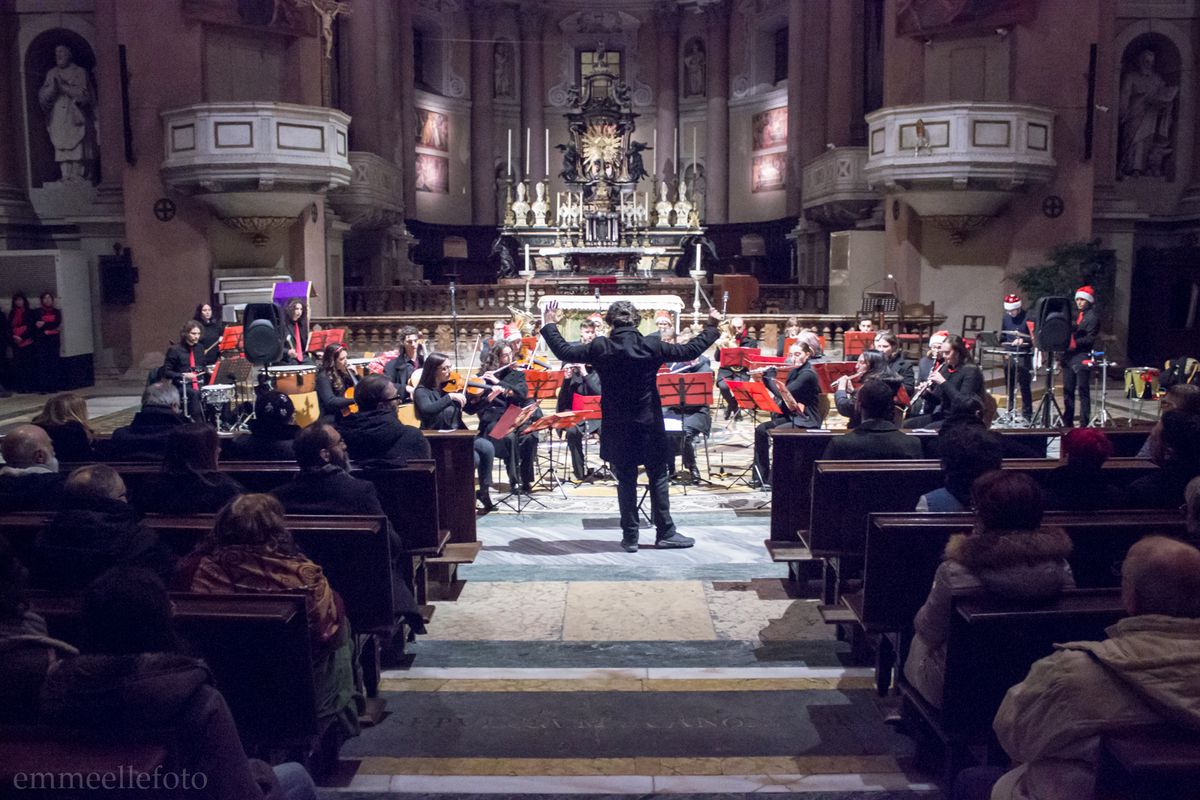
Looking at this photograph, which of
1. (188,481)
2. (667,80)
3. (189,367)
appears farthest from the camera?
(667,80)

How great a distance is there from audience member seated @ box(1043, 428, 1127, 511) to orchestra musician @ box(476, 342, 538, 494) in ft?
15.3

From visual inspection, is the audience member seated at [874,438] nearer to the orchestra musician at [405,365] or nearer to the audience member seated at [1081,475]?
the audience member seated at [1081,475]

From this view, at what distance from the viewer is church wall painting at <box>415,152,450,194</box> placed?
87.3ft

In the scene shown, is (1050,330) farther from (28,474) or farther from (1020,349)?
(28,474)

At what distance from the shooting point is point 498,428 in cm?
793

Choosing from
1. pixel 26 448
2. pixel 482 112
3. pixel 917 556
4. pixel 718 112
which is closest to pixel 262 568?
pixel 26 448

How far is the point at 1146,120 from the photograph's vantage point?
18797 mm

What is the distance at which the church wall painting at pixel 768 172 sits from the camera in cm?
2659

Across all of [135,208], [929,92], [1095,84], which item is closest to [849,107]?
[929,92]

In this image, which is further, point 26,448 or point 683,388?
point 683,388

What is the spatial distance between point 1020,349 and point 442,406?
23.8 feet

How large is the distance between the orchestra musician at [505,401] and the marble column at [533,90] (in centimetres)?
2044

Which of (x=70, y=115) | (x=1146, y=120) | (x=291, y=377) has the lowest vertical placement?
(x=291, y=377)

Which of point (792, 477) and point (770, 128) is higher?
point (770, 128)
